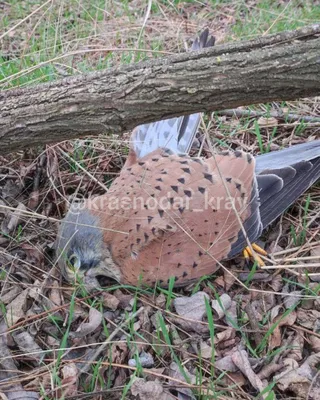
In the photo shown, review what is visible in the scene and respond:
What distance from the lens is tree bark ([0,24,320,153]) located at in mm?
1868

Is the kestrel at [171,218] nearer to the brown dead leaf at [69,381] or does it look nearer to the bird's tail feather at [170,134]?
the bird's tail feather at [170,134]

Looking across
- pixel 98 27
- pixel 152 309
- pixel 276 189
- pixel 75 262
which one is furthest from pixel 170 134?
pixel 98 27

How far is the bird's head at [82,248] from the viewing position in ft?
8.27

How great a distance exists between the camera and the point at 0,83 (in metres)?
3.16

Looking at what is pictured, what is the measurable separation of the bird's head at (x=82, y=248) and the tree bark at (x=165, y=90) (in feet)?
1.49

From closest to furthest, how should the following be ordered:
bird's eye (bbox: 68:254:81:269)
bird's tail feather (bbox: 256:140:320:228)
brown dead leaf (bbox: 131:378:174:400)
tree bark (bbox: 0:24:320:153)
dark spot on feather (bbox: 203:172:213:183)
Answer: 1. tree bark (bbox: 0:24:320:153)
2. brown dead leaf (bbox: 131:378:174:400)
3. bird's eye (bbox: 68:254:81:269)
4. dark spot on feather (bbox: 203:172:213:183)
5. bird's tail feather (bbox: 256:140:320:228)

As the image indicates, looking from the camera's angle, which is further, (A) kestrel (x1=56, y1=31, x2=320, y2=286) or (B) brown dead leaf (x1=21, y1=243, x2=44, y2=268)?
(B) brown dead leaf (x1=21, y1=243, x2=44, y2=268)

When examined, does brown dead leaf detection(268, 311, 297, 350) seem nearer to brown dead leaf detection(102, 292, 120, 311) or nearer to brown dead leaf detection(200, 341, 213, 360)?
brown dead leaf detection(200, 341, 213, 360)

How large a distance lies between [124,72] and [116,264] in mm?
992

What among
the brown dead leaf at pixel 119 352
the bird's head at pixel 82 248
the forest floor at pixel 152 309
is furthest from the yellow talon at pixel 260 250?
the brown dead leaf at pixel 119 352

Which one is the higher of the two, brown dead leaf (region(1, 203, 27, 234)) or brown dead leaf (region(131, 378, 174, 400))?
brown dead leaf (region(1, 203, 27, 234))

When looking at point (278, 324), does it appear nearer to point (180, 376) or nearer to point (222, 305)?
point (222, 305)

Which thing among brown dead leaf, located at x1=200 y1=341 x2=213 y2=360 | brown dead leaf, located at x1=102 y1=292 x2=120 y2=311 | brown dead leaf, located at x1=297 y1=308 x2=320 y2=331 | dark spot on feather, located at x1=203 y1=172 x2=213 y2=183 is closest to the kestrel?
dark spot on feather, located at x1=203 y1=172 x2=213 y2=183

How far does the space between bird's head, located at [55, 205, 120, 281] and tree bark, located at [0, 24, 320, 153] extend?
456 mm
